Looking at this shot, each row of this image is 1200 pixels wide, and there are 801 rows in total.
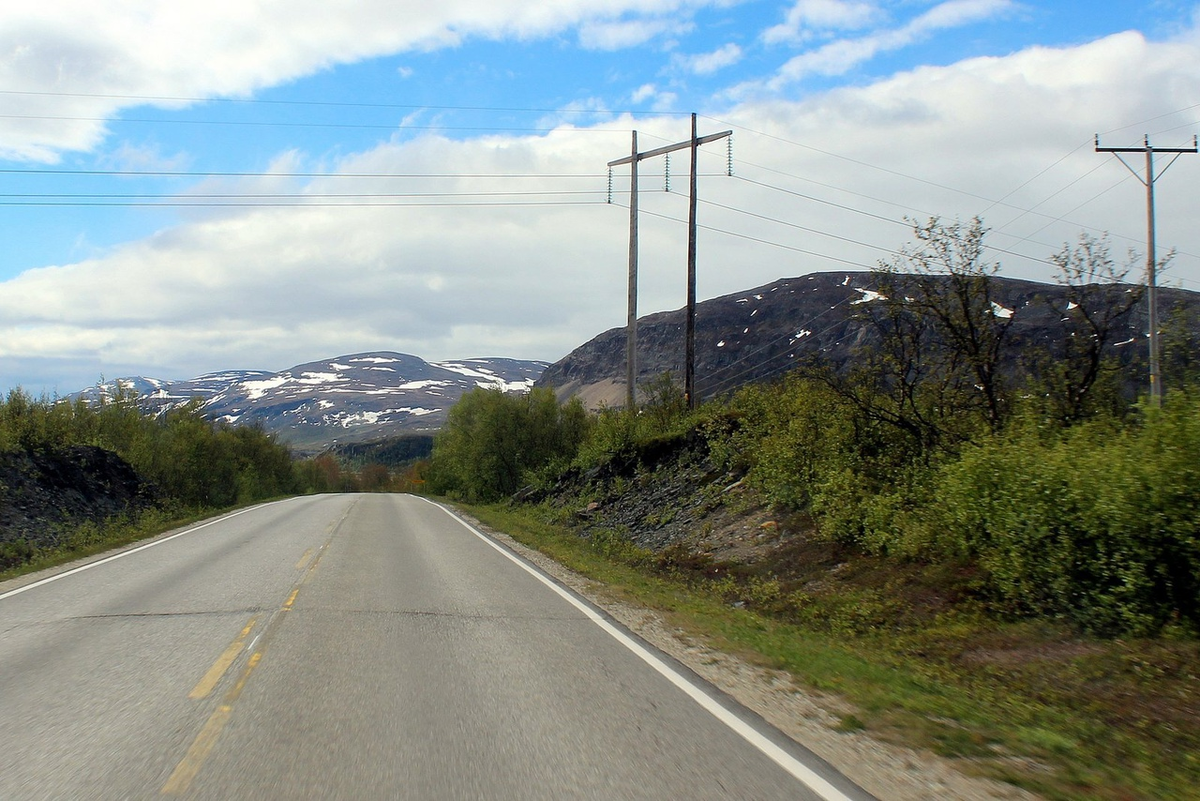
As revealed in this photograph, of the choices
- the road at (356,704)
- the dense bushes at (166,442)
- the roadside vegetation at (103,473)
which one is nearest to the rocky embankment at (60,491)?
the roadside vegetation at (103,473)

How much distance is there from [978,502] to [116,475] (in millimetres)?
29519

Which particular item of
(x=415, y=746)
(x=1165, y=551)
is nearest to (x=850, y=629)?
(x=1165, y=551)

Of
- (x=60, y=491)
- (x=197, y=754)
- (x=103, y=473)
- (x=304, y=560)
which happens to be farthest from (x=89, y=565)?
(x=103, y=473)

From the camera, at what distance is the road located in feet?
16.3

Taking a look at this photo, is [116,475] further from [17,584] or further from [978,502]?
[978,502]

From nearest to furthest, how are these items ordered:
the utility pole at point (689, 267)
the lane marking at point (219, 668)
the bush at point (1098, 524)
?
the lane marking at point (219, 668) → the bush at point (1098, 524) → the utility pole at point (689, 267)

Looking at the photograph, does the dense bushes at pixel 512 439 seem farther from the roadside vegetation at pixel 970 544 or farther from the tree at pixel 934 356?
the tree at pixel 934 356

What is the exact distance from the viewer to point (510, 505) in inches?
1580

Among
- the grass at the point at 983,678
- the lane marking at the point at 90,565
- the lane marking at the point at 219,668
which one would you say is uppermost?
the lane marking at the point at 219,668

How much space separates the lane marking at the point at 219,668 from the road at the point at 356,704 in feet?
0.09

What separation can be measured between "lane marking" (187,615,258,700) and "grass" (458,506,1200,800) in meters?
4.84

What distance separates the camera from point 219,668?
7.62m

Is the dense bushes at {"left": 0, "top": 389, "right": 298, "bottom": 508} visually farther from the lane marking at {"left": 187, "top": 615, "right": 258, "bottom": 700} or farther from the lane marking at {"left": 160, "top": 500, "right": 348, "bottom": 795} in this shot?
the lane marking at {"left": 187, "top": 615, "right": 258, "bottom": 700}

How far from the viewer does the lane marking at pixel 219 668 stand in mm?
6829
